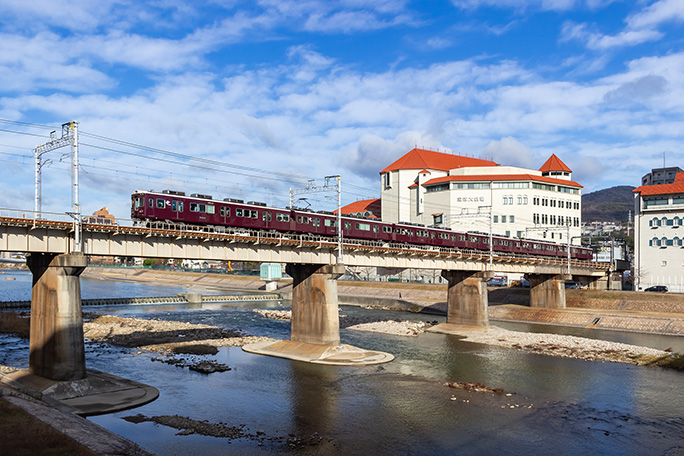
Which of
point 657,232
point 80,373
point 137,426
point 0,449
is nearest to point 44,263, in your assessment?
point 80,373

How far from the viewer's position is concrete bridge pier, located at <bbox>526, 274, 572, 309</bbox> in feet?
284

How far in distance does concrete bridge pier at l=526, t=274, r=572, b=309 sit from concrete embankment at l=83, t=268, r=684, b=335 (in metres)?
2.57

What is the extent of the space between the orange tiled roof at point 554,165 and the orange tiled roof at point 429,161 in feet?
60.0

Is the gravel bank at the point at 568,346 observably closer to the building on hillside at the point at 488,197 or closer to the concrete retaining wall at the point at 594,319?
the concrete retaining wall at the point at 594,319

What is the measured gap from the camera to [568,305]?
89.4 meters

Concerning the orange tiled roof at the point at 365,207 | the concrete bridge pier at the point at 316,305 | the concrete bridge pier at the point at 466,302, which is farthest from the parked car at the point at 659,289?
the orange tiled roof at the point at 365,207

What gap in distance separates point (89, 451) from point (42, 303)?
18138 millimetres

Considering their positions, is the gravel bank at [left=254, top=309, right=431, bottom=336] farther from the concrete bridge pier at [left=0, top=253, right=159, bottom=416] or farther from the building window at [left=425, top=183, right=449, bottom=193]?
the building window at [left=425, top=183, right=449, bottom=193]

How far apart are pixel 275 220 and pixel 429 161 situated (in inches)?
3871

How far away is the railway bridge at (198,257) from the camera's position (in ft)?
107

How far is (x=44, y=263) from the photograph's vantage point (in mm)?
34312

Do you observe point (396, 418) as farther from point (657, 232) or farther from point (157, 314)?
point (657, 232)

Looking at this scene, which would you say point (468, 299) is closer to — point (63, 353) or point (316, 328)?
point (316, 328)

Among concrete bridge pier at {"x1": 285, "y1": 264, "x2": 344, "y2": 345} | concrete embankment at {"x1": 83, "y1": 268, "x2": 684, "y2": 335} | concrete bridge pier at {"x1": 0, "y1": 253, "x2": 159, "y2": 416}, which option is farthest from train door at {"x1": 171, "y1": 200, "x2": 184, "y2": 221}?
concrete embankment at {"x1": 83, "y1": 268, "x2": 684, "y2": 335}
